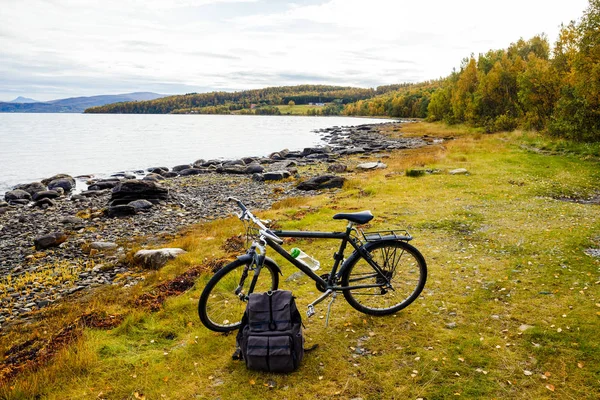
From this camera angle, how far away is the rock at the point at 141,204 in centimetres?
2335

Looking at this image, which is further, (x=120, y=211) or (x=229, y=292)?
(x=120, y=211)

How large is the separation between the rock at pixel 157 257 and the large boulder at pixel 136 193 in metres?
12.2

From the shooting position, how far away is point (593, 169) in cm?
2427

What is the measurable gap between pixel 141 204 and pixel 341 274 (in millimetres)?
19624

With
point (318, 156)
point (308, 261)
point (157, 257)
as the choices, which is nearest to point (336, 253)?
point (308, 261)

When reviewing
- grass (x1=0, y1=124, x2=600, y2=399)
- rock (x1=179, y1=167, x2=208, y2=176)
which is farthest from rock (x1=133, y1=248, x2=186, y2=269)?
rock (x1=179, y1=167, x2=208, y2=176)

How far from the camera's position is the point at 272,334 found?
596 cm

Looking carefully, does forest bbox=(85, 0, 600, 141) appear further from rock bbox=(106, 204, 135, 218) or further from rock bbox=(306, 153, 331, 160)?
rock bbox=(106, 204, 135, 218)

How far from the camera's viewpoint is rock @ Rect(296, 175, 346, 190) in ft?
85.7

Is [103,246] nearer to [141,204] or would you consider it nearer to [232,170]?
[141,204]

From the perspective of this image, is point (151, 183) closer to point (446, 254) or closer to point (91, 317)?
point (91, 317)

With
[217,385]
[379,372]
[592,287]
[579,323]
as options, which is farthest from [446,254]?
[217,385]

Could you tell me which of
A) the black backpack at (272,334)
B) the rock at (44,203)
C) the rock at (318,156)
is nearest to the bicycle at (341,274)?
the black backpack at (272,334)

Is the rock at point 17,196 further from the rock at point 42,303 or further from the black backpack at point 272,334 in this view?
the black backpack at point 272,334
